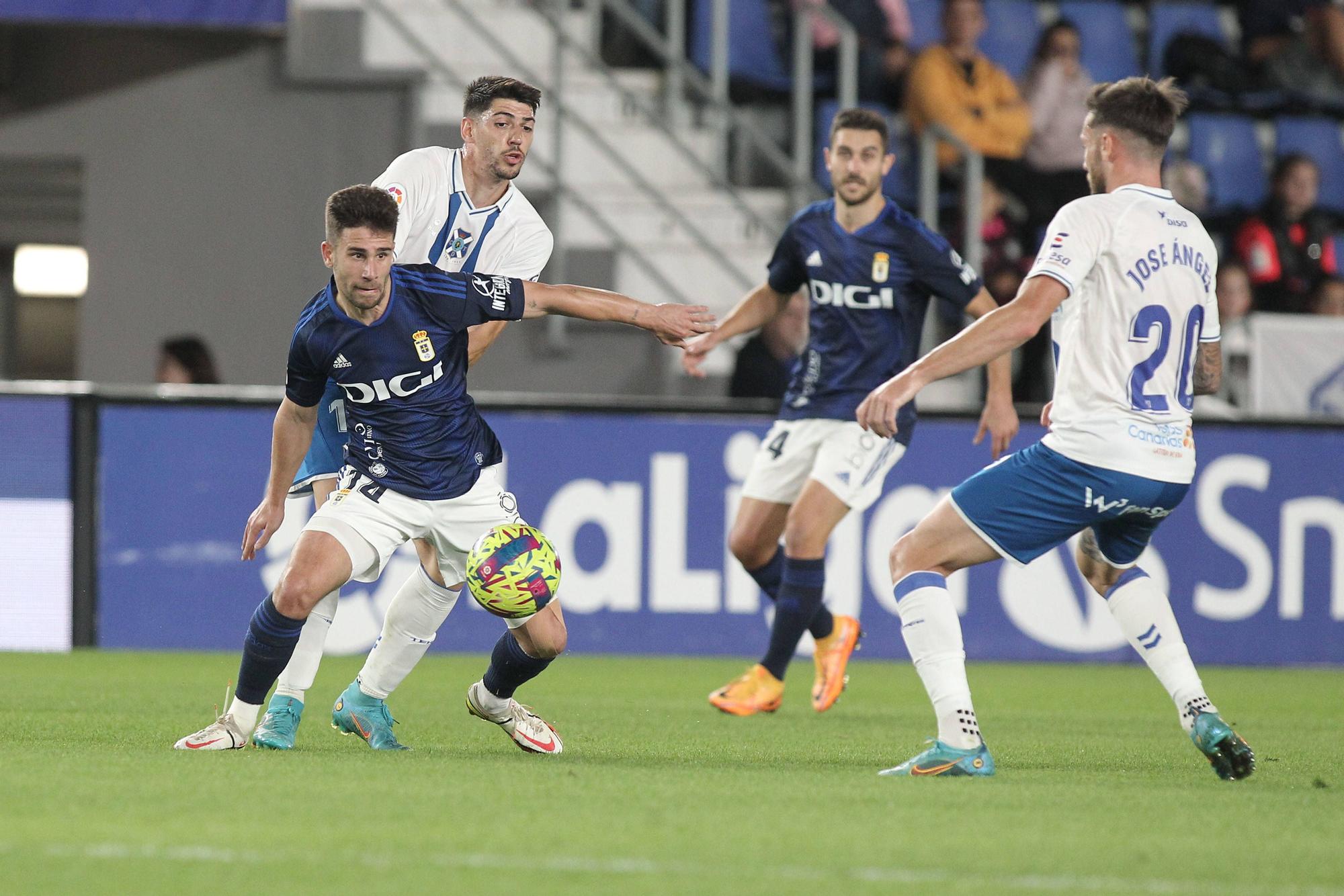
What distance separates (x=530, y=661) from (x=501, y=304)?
1063 millimetres

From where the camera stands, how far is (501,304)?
17.4 ft

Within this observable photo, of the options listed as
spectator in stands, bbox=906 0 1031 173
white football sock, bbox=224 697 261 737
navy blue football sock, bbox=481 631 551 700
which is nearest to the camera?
white football sock, bbox=224 697 261 737

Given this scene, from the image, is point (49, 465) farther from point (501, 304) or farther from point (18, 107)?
point (501, 304)

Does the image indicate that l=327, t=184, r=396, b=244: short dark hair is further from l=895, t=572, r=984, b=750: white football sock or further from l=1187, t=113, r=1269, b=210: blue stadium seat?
l=1187, t=113, r=1269, b=210: blue stadium seat

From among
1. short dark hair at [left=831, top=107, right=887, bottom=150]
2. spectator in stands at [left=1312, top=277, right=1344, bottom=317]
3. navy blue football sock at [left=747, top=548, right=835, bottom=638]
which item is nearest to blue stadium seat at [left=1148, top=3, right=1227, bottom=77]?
spectator in stands at [left=1312, top=277, right=1344, bottom=317]

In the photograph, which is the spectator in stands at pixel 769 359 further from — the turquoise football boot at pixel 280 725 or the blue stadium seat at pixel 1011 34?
the turquoise football boot at pixel 280 725

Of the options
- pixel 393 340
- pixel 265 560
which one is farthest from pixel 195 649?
pixel 393 340

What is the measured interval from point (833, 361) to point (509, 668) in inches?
90.3

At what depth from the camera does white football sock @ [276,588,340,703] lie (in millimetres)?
5461

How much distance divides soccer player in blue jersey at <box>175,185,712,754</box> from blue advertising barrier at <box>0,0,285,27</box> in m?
6.17

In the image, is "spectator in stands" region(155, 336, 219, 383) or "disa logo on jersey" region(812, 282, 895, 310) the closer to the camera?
"disa logo on jersey" region(812, 282, 895, 310)

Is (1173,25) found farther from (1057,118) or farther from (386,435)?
(386,435)

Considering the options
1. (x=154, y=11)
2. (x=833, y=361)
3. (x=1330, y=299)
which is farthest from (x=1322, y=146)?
(x=154, y=11)

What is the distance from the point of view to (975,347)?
4.68 m
